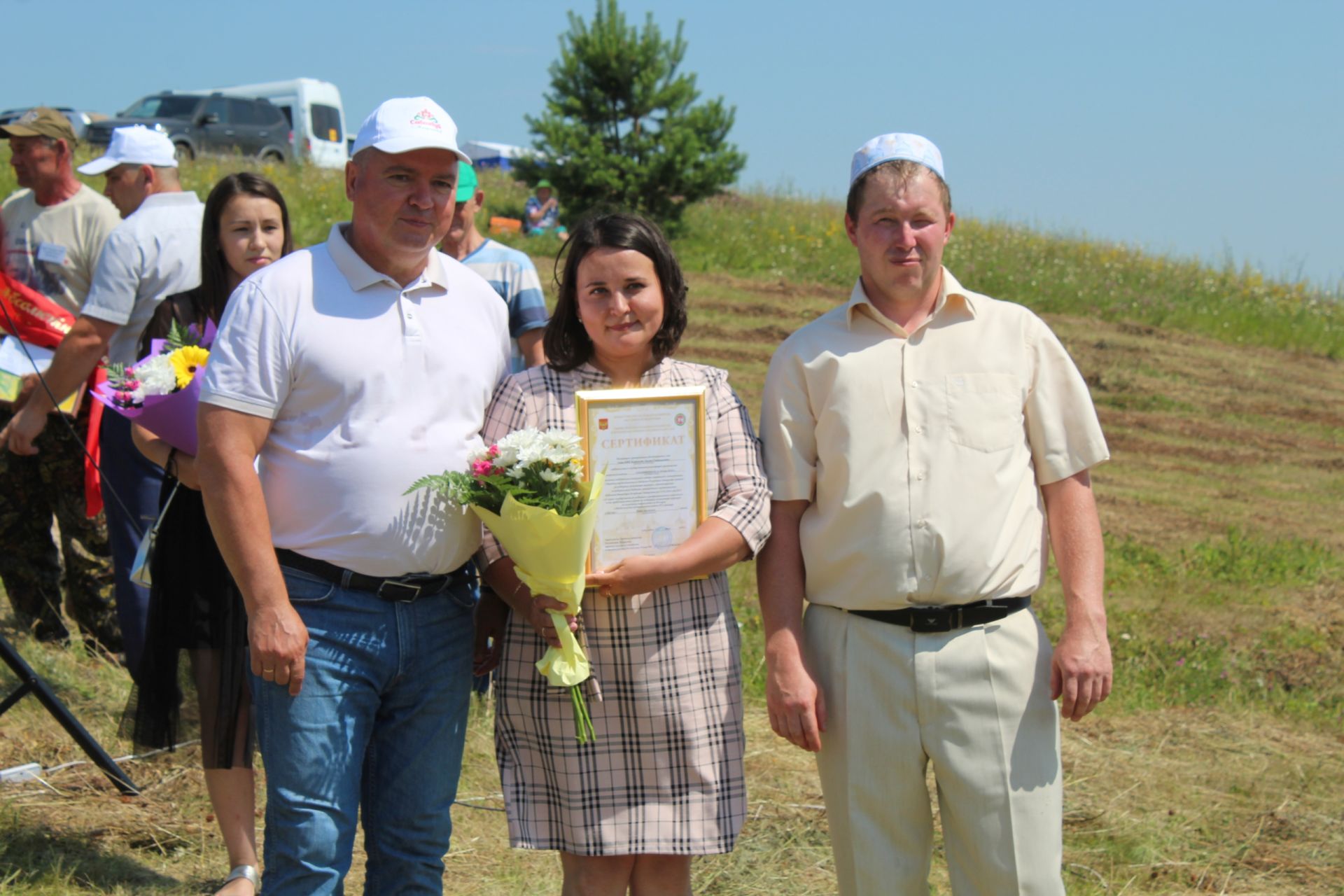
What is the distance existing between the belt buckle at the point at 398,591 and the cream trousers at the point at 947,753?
103cm

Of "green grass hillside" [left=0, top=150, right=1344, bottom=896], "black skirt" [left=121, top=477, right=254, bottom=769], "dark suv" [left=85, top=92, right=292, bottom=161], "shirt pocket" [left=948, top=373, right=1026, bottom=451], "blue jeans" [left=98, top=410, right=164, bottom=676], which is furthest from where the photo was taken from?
"dark suv" [left=85, top=92, right=292, bottom=161]

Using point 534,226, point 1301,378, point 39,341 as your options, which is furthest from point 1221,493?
point 534,226

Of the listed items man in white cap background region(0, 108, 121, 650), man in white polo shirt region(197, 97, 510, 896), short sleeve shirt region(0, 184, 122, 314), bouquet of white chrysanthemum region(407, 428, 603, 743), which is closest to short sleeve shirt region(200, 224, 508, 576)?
man in white polo shirt region(197, 97, 510, 896)

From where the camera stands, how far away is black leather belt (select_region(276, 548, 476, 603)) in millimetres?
A: 2766

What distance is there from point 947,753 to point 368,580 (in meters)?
1.44

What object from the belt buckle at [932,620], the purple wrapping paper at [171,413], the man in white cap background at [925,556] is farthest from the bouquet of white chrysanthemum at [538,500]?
the purple wrapping paper at [171,413]

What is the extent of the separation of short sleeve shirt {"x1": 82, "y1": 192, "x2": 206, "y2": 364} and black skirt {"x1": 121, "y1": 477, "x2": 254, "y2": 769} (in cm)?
143

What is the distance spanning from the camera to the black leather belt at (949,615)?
2840mm

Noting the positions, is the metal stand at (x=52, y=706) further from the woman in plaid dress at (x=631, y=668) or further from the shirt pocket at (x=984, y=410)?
the shirt pocket at (x=984, y=410)

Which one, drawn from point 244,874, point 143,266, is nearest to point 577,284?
point 244,874

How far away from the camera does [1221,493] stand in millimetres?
10453

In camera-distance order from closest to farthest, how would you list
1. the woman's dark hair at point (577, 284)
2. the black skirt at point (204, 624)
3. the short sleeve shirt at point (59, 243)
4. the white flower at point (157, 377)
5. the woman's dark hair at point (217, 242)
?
the woman's dark hair at point (577, 284) → the white flower at point (157, 377) → the black skirt at point (204, 624) → the woman's dark hair at point (217, 242) → the short sleeve shirt at point (59, 243)

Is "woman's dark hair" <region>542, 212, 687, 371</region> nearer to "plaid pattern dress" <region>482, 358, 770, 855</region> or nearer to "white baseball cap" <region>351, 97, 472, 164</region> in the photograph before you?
"plaid pattern dress" <region>482, 358, 770, 855</region>

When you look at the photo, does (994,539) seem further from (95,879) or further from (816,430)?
(95,879)
